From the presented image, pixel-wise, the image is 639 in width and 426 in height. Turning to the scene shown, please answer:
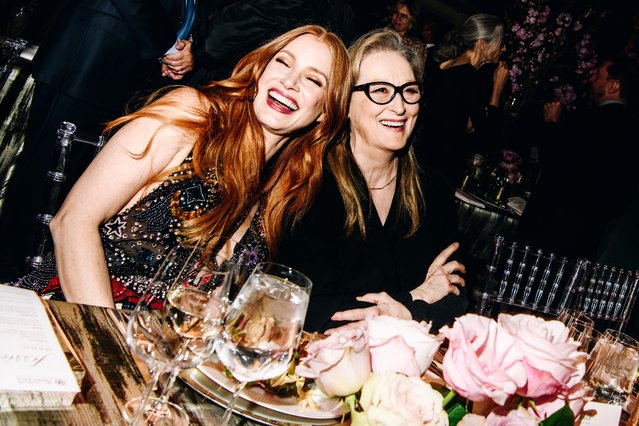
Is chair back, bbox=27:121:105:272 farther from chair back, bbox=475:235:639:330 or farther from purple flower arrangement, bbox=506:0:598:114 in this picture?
purple flower arrangement, bbox=506:0:598:114

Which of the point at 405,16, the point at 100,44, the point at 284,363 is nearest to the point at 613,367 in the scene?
the point at 284,363

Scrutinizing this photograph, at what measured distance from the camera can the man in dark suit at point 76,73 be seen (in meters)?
2.33

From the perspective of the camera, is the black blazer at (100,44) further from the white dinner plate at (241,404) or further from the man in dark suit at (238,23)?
the white dinner plate at (241,404)

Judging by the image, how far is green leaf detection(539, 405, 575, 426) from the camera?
736 mm

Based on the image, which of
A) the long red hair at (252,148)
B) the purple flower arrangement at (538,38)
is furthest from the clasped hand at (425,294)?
the purple flower arrangement at (538,38)

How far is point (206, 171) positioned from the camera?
67.0 inches

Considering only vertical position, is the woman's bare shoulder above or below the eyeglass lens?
below

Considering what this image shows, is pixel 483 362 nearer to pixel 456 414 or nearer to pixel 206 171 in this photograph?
pixel 456 414

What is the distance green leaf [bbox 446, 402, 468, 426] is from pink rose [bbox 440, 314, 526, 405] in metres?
0.07

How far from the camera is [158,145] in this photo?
1579mm

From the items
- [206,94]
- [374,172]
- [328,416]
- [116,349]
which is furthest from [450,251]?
[116,349]

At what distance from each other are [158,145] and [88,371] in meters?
0.90

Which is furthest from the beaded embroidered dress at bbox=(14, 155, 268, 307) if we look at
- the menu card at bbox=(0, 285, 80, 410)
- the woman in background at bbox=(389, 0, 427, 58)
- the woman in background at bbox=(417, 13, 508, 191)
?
the woman in background at bbox=(389, 0, 427, 58)

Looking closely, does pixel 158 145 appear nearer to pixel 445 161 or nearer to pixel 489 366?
pixel 489 366
